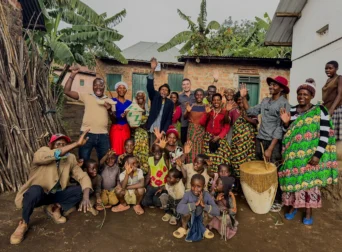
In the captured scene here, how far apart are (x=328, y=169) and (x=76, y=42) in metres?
9.22

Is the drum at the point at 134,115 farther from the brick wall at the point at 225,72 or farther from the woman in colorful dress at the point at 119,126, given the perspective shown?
the brick wall at the point at 225,72

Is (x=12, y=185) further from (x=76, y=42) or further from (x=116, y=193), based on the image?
(x=76, y=42)

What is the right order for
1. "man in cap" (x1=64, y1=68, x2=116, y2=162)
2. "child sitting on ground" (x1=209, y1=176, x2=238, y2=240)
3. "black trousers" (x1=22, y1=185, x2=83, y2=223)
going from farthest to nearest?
"man in cap" (x1=64, y1=68, x2=116, y2=162) → "child sitting on ground" (x1=209, y1=176, x2=238, y2=240) → "black trousers" (x1=22, y1=185, x2=83, y2=223)

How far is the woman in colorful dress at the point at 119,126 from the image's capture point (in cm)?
414

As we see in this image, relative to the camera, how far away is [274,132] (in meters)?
3.54

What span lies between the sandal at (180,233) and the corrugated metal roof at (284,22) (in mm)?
6670

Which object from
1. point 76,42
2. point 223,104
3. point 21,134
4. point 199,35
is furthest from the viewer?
point 199,35

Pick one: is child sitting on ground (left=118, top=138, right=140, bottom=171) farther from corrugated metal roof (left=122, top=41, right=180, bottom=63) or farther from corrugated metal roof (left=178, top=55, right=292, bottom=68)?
corrugated metal roof (left=122, top=41, right=180, bottom=63)

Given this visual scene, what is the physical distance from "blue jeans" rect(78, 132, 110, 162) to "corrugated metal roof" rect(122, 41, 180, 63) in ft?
54.3

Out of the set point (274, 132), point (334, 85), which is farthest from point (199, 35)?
point (274, 132)

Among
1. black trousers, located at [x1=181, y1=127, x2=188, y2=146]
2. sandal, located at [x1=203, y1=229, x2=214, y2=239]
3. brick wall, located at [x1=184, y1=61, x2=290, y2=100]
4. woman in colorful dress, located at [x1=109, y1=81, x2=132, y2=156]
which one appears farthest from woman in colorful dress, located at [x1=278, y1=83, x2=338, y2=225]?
brick wall, located at [x1=184, y1=61, x2=290, y2=100]

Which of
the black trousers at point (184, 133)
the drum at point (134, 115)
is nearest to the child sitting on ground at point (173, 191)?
the drum at point (134, 115)

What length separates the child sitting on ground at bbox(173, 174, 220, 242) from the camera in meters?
2.94

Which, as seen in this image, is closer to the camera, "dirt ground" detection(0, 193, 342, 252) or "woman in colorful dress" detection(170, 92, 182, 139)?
"dirt ground" detection(0, 193, 342, 252)
